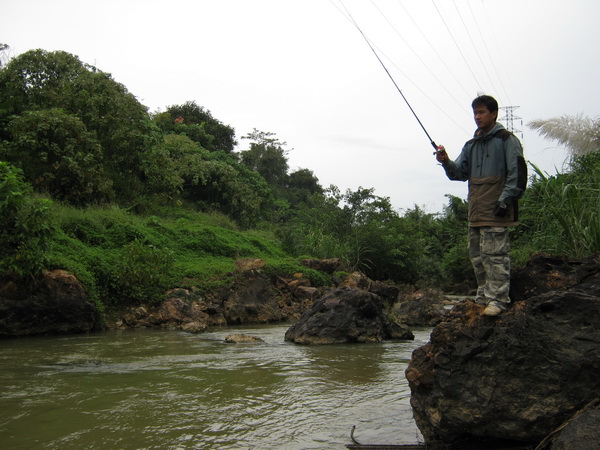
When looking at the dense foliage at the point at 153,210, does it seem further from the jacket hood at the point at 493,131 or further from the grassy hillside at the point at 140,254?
the jacket hood at the point at 493,131

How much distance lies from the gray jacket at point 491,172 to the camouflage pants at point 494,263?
0.29ft

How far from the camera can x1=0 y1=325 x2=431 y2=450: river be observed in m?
4.05

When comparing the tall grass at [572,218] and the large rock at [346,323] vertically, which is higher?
the tall grass at [572,218]

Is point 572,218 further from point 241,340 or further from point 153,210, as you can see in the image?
point 153,210

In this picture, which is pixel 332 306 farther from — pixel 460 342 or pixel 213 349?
pixel 460 342

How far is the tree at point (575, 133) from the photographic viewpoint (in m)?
12.1

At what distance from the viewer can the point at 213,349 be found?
29.4 feet

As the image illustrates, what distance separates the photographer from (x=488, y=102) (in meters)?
4.22

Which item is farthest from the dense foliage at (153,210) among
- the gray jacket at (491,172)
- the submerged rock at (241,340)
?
the submerged rock at (241,340)

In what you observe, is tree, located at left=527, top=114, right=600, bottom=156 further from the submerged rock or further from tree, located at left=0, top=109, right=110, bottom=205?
tree, located at left=0, top=109, right=110, bottom=205

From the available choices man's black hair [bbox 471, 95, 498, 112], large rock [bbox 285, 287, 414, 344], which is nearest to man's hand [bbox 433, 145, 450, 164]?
man's black hair [bbox 471, 95, 498, 112]

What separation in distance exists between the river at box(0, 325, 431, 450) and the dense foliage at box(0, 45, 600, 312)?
2597 mm

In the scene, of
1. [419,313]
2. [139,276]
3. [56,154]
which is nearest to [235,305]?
[139,276]

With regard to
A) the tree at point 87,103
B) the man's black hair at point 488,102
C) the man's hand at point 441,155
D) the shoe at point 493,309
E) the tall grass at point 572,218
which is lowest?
the shoe at point 493,309
